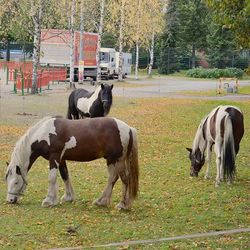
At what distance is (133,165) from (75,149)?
2.95 feet

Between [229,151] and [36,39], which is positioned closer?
[229,151]

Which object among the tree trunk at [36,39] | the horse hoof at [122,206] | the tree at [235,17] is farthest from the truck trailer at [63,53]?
the horse hoof at [122,206]

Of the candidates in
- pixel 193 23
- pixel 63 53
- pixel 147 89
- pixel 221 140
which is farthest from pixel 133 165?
pixel 193 23

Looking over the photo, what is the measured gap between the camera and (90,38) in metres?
56.1

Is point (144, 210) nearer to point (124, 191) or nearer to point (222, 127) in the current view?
point (124, 191)

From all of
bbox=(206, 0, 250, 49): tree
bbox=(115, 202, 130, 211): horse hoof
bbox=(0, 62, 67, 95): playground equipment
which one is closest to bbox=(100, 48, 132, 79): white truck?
bbox=(0, 62, 67, 95): playground equipment

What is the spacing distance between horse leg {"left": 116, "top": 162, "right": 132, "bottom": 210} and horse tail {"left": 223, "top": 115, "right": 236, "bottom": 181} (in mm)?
2584

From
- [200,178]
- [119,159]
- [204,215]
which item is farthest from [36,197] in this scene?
[200,178]

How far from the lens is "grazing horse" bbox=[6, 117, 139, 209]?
31.4ft

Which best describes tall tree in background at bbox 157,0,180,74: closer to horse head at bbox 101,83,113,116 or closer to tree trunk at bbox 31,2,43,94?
tree trunk at bbox 31,2,43,94

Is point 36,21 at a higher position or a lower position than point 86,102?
higher

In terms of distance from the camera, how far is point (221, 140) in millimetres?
11773

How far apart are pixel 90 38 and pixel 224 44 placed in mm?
24467

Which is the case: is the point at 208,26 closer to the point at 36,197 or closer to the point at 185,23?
the point at 185,23
